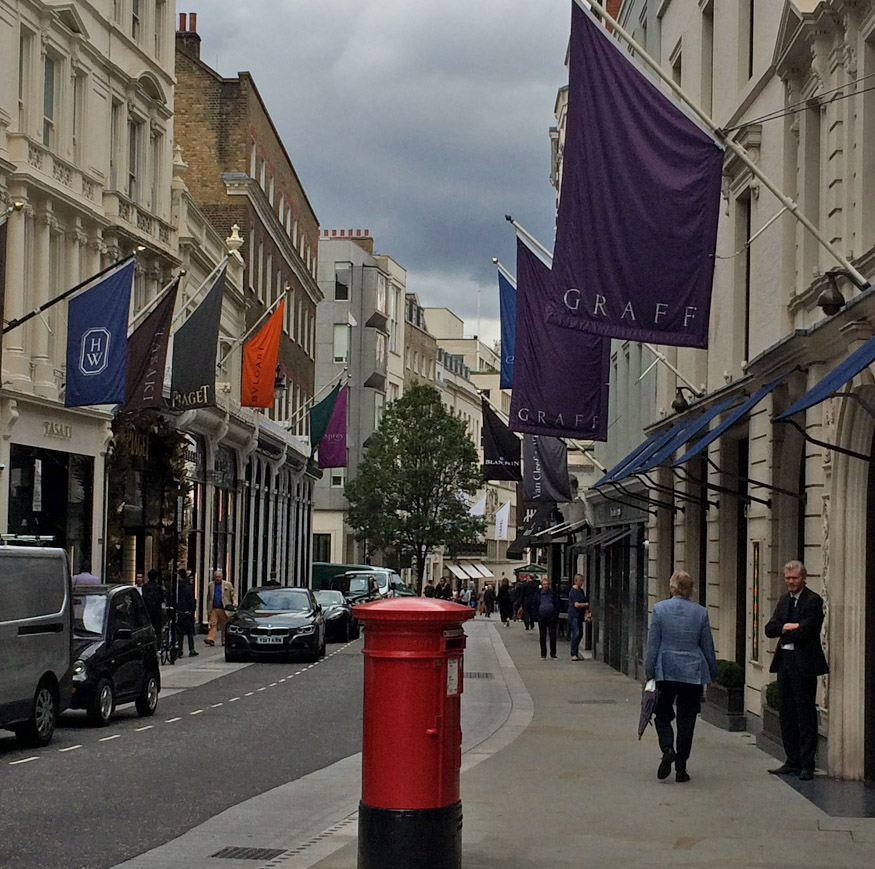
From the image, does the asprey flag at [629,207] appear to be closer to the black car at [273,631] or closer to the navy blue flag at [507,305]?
the navy blue flag at [507,305]

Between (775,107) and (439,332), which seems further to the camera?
(439,332)

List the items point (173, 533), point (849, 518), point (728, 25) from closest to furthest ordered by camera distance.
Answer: point (849, 518) < point (728, 25) < point (173, 533)

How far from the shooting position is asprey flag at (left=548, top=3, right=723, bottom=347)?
13523 mm

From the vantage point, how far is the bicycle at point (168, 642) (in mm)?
31938

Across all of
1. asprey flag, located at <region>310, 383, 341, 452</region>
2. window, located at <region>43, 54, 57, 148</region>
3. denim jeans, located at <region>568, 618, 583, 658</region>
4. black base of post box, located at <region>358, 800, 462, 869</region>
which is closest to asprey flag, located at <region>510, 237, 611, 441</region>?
denim jeans, located at <region>568, 618, 583, 658</region>

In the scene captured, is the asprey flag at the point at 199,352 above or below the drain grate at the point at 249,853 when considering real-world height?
above

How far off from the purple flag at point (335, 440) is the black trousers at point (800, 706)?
36.0m

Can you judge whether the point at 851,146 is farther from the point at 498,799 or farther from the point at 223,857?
the point at 223,857

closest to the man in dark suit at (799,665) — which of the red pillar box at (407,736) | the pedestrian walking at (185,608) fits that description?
the red pillar box at (407,736)

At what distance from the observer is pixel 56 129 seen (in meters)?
33.0

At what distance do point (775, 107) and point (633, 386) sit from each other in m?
14.4

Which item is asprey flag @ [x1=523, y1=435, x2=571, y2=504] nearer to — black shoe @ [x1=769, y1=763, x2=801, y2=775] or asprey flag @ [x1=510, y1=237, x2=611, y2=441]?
asprey flag @ [x1=510, y1=237, x2=611, y2=441]

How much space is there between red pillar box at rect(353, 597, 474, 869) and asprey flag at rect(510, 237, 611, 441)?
13.7m

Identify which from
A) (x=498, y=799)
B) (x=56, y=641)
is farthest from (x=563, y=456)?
(x=498, y=799)
